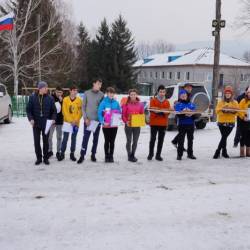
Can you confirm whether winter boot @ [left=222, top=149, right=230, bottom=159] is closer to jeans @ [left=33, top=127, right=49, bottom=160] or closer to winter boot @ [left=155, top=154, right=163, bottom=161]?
winter boot @ [left=155, top=154, right=163, bottom=161]

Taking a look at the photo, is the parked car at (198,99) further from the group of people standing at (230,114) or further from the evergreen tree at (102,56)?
the evergreen tree at (102,56)

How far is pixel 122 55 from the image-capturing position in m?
45.5

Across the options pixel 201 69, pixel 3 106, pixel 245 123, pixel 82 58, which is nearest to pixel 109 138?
pixel 245 123

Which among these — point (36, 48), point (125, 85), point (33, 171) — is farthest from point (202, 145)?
point (125, 85)

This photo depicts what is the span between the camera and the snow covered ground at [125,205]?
4.43 m

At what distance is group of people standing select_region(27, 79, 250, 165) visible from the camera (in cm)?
802

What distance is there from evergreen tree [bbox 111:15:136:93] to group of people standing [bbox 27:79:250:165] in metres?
36.5

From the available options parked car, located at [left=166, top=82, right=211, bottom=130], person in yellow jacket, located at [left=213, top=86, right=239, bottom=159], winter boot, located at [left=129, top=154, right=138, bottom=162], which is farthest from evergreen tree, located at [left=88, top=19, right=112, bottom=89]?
winter boot, located at [left=129, top=154, right=138, bottom=162]

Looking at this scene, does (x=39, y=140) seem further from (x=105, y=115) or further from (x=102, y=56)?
(x=102, y=56)

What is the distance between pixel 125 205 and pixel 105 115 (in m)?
2.93

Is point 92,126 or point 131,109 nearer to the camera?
point 92,126

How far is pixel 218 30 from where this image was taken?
17.0 m

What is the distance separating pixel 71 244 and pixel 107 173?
3.20m

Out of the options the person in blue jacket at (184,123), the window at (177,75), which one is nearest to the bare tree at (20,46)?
the person in blue jacket at (184,123)
